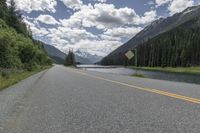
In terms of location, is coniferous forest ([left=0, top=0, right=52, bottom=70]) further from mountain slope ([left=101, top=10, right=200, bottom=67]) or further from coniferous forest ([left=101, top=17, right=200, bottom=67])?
mountain slope ([left=101, top=10, right=200, bottom=67])

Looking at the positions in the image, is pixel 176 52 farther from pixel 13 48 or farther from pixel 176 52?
pixel 13 48

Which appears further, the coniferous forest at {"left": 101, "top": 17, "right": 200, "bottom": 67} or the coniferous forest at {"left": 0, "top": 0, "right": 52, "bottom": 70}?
the coniferous forest at {"left": 101, "top": 17, "right": 200, "bottom": 67}

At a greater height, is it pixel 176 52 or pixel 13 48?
pixel 176 52

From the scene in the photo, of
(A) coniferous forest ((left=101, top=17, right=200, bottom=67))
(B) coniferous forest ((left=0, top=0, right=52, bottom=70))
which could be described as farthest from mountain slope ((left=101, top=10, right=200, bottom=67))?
(B) coniferous forest ((left=0, top=0, right=52, bottom=70))

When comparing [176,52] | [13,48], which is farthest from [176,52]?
[13,48]

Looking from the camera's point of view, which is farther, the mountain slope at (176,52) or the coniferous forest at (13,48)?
the mountain slope at (176,52)

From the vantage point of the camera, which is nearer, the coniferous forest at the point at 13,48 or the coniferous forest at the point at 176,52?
the coniferous forest at the point at 13,48

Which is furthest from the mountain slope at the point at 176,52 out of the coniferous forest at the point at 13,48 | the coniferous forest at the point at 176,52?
the coniferous forest at the point at 13,48

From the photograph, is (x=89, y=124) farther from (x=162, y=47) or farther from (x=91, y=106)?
(x=162, y=47)

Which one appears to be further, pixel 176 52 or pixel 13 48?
pixel 176 52

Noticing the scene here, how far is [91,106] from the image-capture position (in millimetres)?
8055

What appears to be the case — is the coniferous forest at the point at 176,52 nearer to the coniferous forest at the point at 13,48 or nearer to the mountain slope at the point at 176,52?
the mountain slope at the point at 176,52

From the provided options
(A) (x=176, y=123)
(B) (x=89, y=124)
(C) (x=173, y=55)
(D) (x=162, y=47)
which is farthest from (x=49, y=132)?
(D) (x=162, y=47)

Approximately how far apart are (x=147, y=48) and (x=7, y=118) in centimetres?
13765
